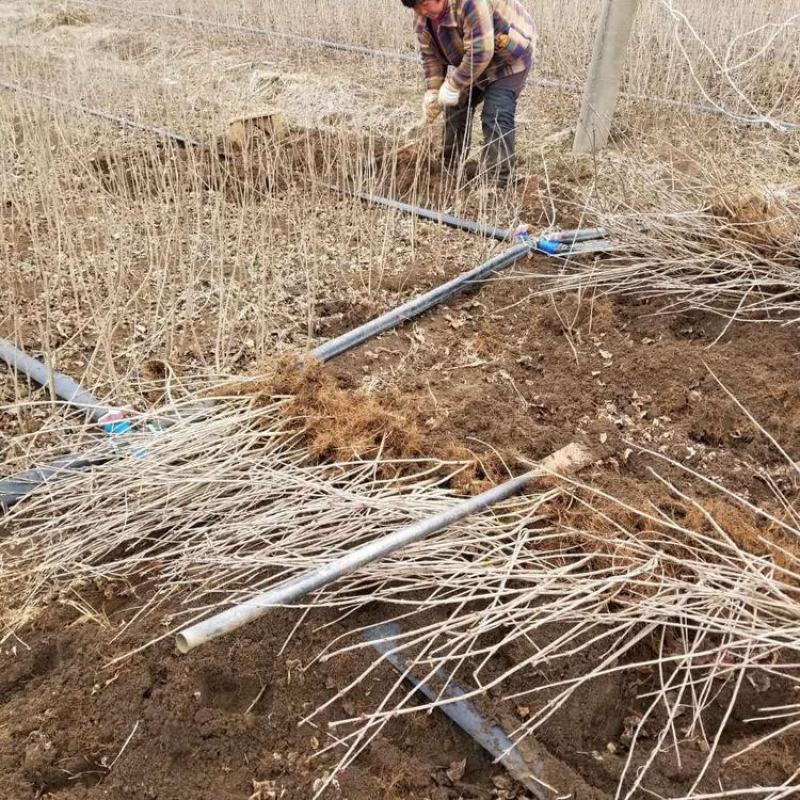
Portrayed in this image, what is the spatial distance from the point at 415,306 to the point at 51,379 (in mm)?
1209

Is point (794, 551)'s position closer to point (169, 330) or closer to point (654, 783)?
point (654, 783)

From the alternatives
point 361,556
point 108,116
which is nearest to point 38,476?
point 361,556

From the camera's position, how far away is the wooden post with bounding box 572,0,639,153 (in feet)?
12.4

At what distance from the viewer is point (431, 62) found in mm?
3643

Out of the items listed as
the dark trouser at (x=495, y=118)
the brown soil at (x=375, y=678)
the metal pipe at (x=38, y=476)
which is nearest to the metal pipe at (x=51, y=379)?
the metal pipe at (x=38, y=476)

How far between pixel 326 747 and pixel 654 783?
56 centimetres

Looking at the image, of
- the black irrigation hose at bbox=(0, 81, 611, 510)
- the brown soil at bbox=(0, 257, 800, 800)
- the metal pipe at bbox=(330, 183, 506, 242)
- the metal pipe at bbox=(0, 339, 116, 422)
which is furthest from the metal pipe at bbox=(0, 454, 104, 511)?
the metal pipe at bbox=(330, 183, 506, 242)

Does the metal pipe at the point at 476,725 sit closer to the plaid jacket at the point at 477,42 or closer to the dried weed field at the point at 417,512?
the dried weed field at the point at 417,512

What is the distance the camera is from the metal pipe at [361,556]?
3.63 feet

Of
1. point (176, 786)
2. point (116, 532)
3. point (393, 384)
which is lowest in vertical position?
point (176, 786)

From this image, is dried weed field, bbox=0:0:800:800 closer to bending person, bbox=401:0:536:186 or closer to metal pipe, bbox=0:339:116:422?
metal pipe, bbox=0:339:116:422

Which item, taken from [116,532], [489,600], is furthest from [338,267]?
[489,600]

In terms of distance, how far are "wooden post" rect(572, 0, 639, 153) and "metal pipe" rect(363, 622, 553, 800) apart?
10.1 ft

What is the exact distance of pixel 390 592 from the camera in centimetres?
144
